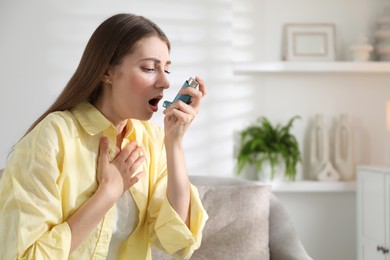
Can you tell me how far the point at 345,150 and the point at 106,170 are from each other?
8.40ft

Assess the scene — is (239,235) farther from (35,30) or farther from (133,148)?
(35,30)

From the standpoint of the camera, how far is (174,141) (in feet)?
5.20

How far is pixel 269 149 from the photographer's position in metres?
3.62

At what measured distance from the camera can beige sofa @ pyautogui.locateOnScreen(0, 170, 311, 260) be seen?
2.35m

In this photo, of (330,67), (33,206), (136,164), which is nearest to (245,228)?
(136,164)

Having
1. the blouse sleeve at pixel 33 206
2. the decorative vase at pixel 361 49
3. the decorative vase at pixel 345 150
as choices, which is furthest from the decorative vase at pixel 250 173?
the blouse sleeve at pixel 33 206

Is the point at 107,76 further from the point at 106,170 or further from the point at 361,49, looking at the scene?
the point at 361,49

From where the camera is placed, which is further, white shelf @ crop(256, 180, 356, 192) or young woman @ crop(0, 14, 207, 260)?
white shelf @ crop(256, 180, 356, 192)

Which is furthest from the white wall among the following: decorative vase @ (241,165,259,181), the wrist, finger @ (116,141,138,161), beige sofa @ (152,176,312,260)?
the wrist

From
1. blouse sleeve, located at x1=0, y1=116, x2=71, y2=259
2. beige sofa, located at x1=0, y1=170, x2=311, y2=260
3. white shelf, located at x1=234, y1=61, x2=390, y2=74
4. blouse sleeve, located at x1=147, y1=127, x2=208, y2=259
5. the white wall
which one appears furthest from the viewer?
the white wall

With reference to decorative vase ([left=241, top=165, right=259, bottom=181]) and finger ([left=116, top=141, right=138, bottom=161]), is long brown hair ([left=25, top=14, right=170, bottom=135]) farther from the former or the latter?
decorative vase ([left=241, top=165, right=259, bottom=181])

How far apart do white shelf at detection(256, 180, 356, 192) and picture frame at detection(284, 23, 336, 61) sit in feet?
2.58

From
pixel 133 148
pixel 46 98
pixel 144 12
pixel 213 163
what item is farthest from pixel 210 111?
pixel 133 148

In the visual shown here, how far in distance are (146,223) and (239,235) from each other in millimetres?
769
